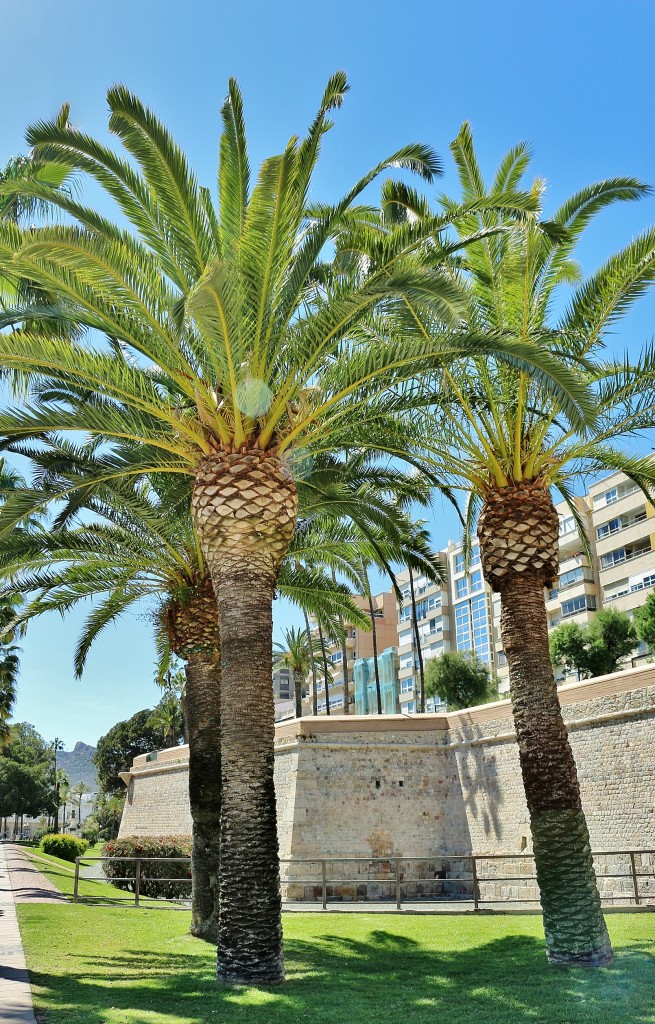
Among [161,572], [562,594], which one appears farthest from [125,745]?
[161,572]

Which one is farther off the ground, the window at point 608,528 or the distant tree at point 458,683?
the window at point 608,528

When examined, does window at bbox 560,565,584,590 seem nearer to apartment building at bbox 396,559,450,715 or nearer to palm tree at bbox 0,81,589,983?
apartment building at bbox 396,559,450,715

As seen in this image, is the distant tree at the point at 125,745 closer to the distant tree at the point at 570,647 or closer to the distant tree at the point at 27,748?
the distant tree at the point at 27,748

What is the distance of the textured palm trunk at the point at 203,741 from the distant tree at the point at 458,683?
130 ft

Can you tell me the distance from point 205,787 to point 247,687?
4.17 metres

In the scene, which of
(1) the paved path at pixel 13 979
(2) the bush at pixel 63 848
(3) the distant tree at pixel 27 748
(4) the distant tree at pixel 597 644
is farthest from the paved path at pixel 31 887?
(3) the distant tree at pixel 27 748

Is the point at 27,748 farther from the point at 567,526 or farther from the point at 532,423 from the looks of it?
the point at 532,423

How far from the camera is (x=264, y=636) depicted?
10297 millimetres

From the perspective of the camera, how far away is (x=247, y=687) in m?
10.0

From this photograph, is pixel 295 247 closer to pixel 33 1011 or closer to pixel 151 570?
pixel 151 570

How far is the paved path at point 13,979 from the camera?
23.4 feet

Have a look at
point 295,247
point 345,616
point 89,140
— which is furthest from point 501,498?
point 89,140

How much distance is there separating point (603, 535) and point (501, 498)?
48537 millimetres

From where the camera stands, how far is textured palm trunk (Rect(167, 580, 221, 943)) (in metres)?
13.1
